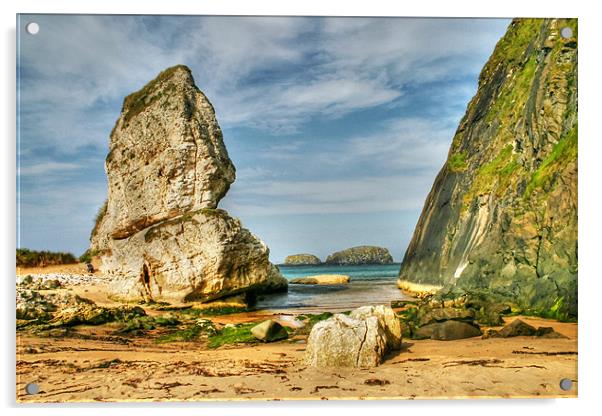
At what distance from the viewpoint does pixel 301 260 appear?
8734 millimetres

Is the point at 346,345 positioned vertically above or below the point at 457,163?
below

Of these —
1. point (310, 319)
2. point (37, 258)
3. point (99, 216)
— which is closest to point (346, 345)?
point (310, 319)

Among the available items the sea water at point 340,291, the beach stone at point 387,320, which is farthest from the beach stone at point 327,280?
the beach stone at point 387,320

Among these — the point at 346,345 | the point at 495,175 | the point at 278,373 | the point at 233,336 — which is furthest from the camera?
the point at 495,175

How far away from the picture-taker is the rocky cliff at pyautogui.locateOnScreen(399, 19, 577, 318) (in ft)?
24.0

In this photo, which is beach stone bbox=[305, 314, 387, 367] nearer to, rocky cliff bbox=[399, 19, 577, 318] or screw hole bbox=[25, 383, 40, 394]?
rocky cliff bbox=[399, 19, 577, 318]

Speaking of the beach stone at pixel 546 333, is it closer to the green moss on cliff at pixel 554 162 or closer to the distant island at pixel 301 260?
the green moss on cliff at pixel 554 162

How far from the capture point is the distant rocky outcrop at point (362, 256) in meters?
8.29

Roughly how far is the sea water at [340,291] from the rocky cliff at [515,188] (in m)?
0.40

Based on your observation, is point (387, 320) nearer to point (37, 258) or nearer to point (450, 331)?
point (450, 331)

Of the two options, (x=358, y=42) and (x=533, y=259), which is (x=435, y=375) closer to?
(x=533, y=259)

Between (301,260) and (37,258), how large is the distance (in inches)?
166

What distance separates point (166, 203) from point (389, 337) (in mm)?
4859

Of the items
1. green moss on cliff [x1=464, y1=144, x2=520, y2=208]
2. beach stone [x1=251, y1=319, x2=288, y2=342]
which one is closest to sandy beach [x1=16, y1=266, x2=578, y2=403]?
beach stone [x1=251, y1=319, x2=288, y2=342]
